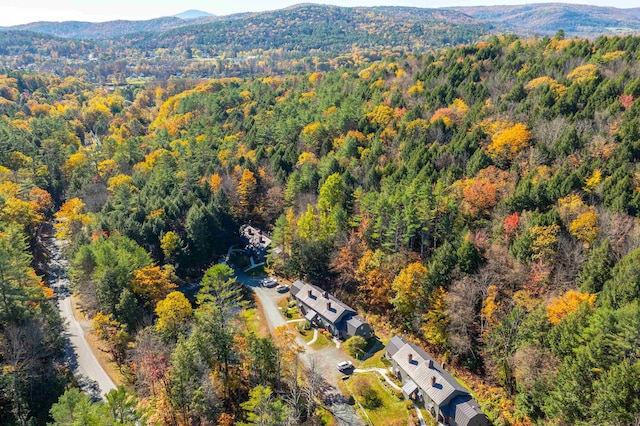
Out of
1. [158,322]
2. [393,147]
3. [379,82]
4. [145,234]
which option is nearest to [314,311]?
[158,322]

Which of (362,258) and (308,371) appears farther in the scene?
(362,258)

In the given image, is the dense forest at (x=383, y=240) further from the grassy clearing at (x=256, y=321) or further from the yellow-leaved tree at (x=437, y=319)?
the grassy clearing at (x=256, y=321)

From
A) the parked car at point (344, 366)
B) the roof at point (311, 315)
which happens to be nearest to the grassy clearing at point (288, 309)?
the roof at point (311, 315)

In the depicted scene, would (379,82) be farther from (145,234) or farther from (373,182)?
(145,234)

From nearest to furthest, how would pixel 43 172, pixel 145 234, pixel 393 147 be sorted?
1. pixel 145 234
2. pixel 393 147
3. pixel 43 172

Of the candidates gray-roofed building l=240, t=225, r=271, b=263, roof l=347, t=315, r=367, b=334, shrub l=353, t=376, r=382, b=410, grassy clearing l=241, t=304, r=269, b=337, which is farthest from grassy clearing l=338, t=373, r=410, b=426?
gray-roofed building l=240, t=225, r=271, b=263

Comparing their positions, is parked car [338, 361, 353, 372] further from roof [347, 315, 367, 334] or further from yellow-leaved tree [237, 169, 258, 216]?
yellow-leaved tree [237, 169, 258, 216]

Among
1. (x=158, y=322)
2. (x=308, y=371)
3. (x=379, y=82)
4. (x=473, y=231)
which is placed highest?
(x=379, y=82)
